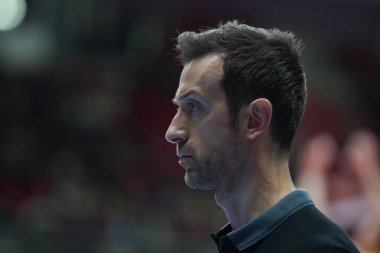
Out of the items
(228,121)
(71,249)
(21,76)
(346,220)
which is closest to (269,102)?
(228,121)

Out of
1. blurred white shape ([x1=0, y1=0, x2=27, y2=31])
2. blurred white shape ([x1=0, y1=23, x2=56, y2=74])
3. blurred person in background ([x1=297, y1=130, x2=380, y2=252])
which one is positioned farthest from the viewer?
blurred white shape ([x1=0, y1=23, x2=56, y2=74])

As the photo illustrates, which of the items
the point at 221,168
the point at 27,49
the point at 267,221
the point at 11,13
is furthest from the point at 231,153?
the point at 27,49

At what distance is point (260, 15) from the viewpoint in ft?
29.8

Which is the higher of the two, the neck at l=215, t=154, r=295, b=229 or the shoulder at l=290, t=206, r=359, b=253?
the neck at l=215, t=154, r=295, b=229

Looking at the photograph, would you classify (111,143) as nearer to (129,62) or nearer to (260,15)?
(129,62)

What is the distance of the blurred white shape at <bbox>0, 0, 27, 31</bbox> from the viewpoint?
8.73 meters

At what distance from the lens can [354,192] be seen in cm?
432

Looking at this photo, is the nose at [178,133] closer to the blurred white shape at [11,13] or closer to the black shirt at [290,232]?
the black shirt at [290,232]

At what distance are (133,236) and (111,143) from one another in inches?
115

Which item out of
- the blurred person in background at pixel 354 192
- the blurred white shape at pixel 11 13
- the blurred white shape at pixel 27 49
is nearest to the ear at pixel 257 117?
the blurred person in background at pixel 354 192

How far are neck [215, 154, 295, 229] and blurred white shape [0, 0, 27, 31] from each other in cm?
742

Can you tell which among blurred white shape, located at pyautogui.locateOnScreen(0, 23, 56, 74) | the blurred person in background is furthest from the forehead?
blurred white shape, located at pyautogui.locateOnScreen(0, 23, 56, 74)

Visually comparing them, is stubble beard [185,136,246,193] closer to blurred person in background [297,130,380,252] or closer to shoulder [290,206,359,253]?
shoulder [290,206,359,253]

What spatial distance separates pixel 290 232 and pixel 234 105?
300 millimetres
